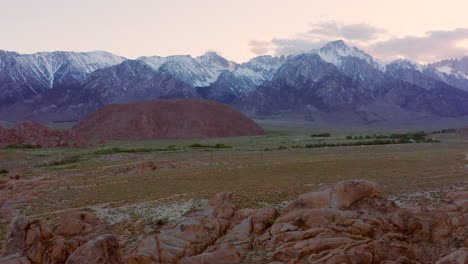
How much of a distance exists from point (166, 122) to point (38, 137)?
33.2 metres

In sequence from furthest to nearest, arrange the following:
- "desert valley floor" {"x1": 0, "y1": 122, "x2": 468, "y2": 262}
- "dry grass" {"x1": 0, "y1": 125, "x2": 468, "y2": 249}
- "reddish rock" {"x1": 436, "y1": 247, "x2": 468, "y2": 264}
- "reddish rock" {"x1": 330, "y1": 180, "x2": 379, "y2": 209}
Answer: "dry grass" {"x1": 0, "y1": 125, "x2": 468, "y2": 249}, "desert valley floor" {"x1": 0, "y1": 122, "x2": 468, "y2": 262}, "reddish rock" {"x1": 330, "y1": 180, "x2": 379, "y2": 209}, "reddish rock" {"x1": 436, "y1": 247, "x2": 468, "y2": 264}

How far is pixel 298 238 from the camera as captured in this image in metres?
11.5

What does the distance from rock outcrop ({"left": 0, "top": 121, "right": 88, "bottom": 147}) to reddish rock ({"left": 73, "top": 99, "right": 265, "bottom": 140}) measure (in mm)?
14882

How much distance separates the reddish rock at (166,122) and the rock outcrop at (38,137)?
1488cm

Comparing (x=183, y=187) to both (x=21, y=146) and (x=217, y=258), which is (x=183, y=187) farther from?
(x=21, y=146)

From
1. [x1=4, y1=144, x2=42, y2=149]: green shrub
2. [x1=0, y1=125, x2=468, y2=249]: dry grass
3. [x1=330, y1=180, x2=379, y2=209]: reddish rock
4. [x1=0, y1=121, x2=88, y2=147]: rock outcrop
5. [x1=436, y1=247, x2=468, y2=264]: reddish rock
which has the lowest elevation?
[x1=0, y1=125, x2=468, y2=249]: dry grass

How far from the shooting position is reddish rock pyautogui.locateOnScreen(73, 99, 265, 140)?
90.9 metres

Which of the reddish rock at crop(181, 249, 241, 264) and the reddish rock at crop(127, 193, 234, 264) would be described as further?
the reddish rock at crop(127, 193, 234, 264)

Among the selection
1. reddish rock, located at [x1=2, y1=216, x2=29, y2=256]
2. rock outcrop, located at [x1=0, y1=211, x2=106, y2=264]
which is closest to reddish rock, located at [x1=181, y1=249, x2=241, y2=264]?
rock outcrop, located at [x1=0, y1=211, x2=106, y2=264]

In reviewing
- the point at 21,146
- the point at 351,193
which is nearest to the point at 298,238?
the point at 351,193

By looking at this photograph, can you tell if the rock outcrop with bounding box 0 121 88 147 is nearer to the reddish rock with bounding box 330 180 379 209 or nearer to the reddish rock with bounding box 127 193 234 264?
the reddish rock with bounding box 127 193 234 264

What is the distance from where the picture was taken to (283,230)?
12.3 m

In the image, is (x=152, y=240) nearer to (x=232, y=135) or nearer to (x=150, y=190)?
(x=150, y=190)

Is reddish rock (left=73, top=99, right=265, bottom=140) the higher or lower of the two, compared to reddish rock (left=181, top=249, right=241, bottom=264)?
higher
